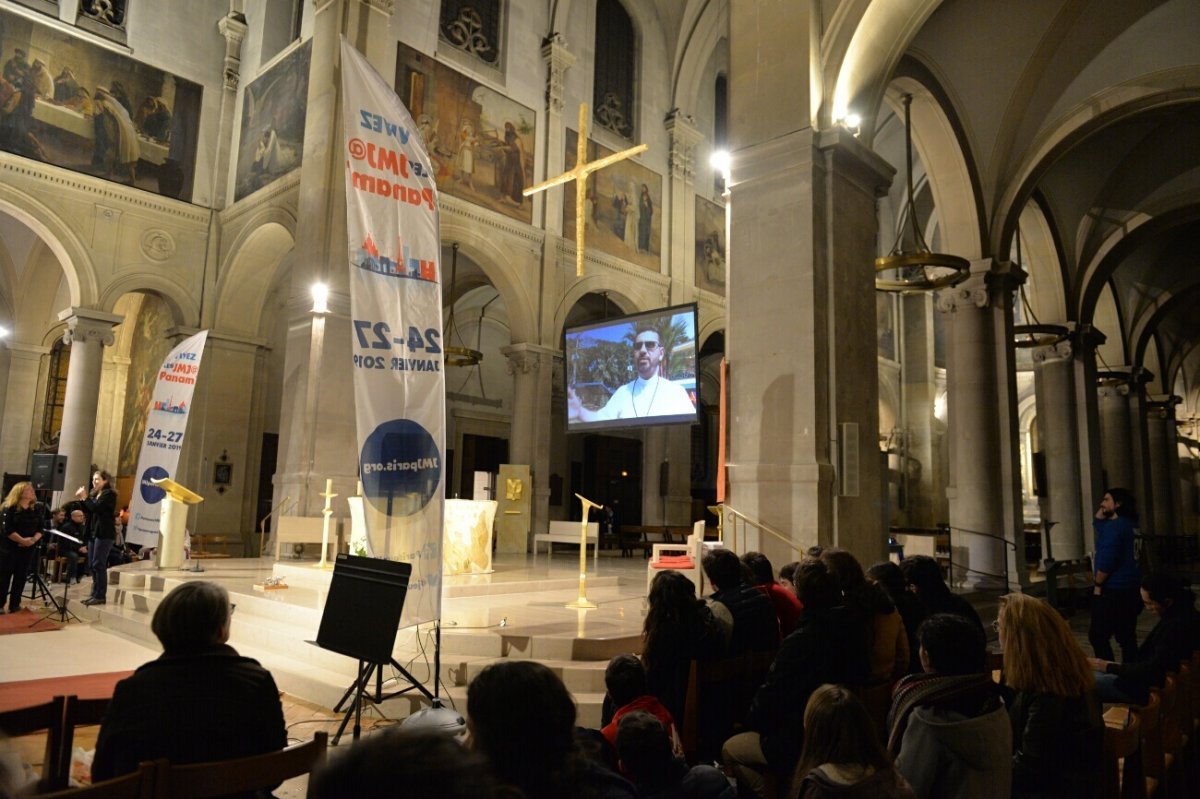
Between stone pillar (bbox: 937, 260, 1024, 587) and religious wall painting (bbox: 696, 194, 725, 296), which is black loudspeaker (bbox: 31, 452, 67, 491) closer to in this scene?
stone pillar (bbox: 937, 260, 1024, 587)

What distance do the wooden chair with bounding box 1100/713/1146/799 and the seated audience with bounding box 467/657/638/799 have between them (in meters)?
1.70

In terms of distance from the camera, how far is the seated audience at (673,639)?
3.26 meters

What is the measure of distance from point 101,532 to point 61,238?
7.66 m

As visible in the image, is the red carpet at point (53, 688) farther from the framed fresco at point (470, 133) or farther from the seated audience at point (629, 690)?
the framed fresco at point (470, 133)

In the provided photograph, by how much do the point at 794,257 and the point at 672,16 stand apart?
45.3 ft

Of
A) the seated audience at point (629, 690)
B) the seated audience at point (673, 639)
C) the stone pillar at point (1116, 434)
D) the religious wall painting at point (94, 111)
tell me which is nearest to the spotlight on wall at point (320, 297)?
the religious wall painting at point (94, 111)

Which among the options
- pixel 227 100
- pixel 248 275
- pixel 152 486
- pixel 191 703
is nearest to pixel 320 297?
pixel 152 486

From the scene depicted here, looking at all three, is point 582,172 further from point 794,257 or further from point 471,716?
point 471,716

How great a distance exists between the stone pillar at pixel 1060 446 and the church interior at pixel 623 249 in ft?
0.19

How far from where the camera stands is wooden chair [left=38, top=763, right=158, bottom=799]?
5.44 feet

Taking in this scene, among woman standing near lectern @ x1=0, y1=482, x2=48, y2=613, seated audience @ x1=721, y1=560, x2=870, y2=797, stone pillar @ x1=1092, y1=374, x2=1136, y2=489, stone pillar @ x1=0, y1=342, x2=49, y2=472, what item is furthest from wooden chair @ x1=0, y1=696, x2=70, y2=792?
stone pillar @ x1=0, y1=342, x2=49, y2=472

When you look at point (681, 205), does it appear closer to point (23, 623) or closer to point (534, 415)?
point (534, 415)

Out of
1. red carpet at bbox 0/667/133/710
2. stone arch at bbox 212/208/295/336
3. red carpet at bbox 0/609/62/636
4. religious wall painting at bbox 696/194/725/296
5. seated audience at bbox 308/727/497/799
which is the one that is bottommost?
red carpet at bbox 0/609/62/636

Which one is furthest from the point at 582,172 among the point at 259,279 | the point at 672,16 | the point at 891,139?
the point at 891,139
